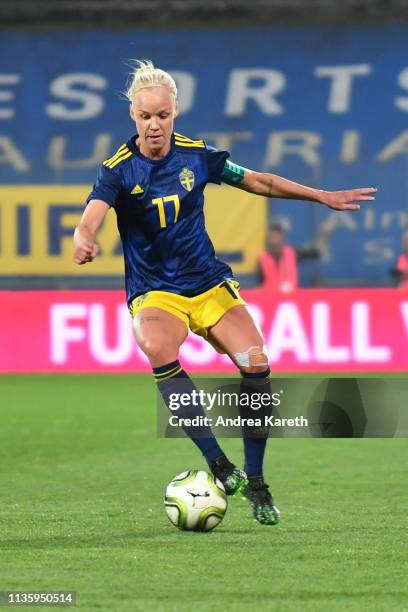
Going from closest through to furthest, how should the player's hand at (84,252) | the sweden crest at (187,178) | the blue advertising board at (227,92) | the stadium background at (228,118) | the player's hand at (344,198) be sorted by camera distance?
the player's hand at (84,252)
the sweden crest at (187,178)
the player's hand at (344,198)
the stadium background at (228,118)
the blue advertising board at (227,92)

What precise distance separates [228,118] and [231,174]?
14.6 meters

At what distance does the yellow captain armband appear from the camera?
6.57 m

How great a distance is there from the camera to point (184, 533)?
6.03 metres

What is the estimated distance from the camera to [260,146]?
20594 millimetres

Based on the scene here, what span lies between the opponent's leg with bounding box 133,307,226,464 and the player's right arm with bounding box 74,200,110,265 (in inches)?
23.0

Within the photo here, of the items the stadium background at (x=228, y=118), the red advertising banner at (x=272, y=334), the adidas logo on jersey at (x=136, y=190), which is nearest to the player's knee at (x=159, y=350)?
the adidas logo on jersey at (x=136, y=190)

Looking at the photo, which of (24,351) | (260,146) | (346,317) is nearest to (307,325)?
(346,317)

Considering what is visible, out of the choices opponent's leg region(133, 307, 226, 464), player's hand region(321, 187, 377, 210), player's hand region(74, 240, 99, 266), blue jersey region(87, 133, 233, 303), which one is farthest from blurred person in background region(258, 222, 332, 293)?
player's hand region(74, 240, 99, 266)

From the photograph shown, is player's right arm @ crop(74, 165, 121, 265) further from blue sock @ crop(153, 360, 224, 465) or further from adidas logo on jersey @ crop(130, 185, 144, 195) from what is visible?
blue sock @ crop(153, 360, 224, 465)

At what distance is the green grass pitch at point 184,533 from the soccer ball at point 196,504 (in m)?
0.07

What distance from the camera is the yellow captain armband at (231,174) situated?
6566 mm

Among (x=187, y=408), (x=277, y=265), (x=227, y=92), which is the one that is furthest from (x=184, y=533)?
(x=227, y=92)

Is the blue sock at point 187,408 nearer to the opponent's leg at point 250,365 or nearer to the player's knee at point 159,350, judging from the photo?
the player's knee at point 159,350

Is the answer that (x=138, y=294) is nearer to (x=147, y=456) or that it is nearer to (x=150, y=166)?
(x=150, y=166)
